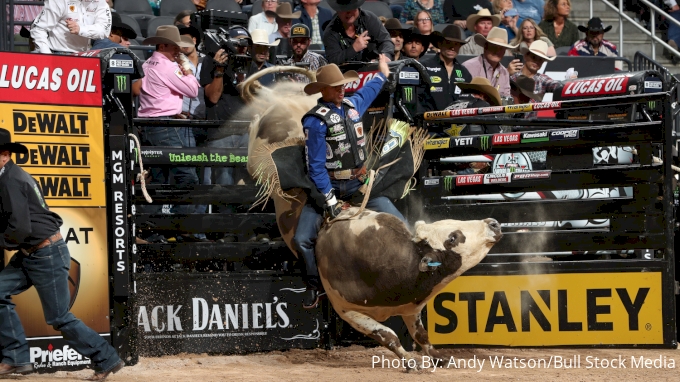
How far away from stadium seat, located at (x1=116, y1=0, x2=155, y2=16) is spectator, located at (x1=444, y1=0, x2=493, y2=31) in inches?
166

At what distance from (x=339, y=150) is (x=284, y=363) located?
177cm

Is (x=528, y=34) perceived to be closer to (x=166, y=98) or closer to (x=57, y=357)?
(x=166, y=98)

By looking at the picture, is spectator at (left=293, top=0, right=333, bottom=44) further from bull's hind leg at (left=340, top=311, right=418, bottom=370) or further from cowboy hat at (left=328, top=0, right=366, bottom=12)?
bull's hind leg at (left=340, top=311, right=418, bottom=370)

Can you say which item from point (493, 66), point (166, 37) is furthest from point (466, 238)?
point (493, 66)

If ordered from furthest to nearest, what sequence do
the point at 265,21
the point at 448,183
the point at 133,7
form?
1. the point at 133,7
2. the point at 265,21
3. the point at 448,183

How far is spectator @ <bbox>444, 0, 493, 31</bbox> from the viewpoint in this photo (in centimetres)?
1418

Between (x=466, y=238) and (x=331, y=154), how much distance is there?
1313 mm

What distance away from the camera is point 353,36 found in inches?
388

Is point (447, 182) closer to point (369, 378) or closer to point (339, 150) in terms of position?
point (339, 150)

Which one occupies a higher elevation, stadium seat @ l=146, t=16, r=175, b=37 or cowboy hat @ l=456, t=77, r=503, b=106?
stadium seat @ l=146, t=16, r=175, b=37

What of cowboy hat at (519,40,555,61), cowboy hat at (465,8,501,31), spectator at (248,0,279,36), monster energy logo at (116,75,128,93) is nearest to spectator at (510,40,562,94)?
cowboy hat at (519,40,555,61)

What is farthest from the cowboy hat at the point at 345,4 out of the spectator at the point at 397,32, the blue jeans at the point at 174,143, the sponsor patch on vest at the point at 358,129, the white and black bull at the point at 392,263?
the white and black bull at the point at 392,263

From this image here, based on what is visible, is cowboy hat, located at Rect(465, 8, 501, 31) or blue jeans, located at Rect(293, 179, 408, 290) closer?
blue jeans, located at Rect(293, 179, 408, 290)

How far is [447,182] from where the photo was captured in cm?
839
